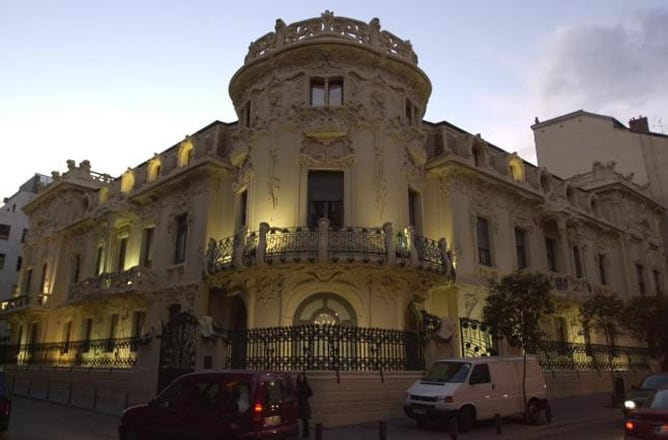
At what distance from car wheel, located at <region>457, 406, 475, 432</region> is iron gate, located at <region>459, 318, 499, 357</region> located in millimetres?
4767

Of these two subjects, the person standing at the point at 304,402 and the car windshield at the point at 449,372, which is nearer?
the person standing at the point at 304,402

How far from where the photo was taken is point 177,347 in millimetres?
17203

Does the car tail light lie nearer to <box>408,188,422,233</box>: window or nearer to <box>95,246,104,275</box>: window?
<box>408,188,422,233</box>: window

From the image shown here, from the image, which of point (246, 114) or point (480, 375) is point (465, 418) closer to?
point (480, 375)

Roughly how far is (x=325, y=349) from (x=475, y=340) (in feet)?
24.9

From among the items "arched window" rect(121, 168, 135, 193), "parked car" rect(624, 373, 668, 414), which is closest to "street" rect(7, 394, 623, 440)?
"parked car" rect(624, 373, 668, 414)

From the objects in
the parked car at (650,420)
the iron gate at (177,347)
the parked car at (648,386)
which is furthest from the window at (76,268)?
the parked car at (650,420)

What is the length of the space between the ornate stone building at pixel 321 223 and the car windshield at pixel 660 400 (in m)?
7.32

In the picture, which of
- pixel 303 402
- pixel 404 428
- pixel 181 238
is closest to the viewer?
pixel 303 402

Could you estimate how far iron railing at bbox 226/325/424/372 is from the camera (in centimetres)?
1425

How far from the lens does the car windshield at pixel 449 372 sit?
13133 mm

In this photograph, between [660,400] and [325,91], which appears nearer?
[660,400]

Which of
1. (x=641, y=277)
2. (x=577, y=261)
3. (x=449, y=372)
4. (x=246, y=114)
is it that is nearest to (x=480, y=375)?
(x=449, y=372)

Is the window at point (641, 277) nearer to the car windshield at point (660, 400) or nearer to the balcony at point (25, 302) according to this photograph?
the car windshield at point (660, 400)
